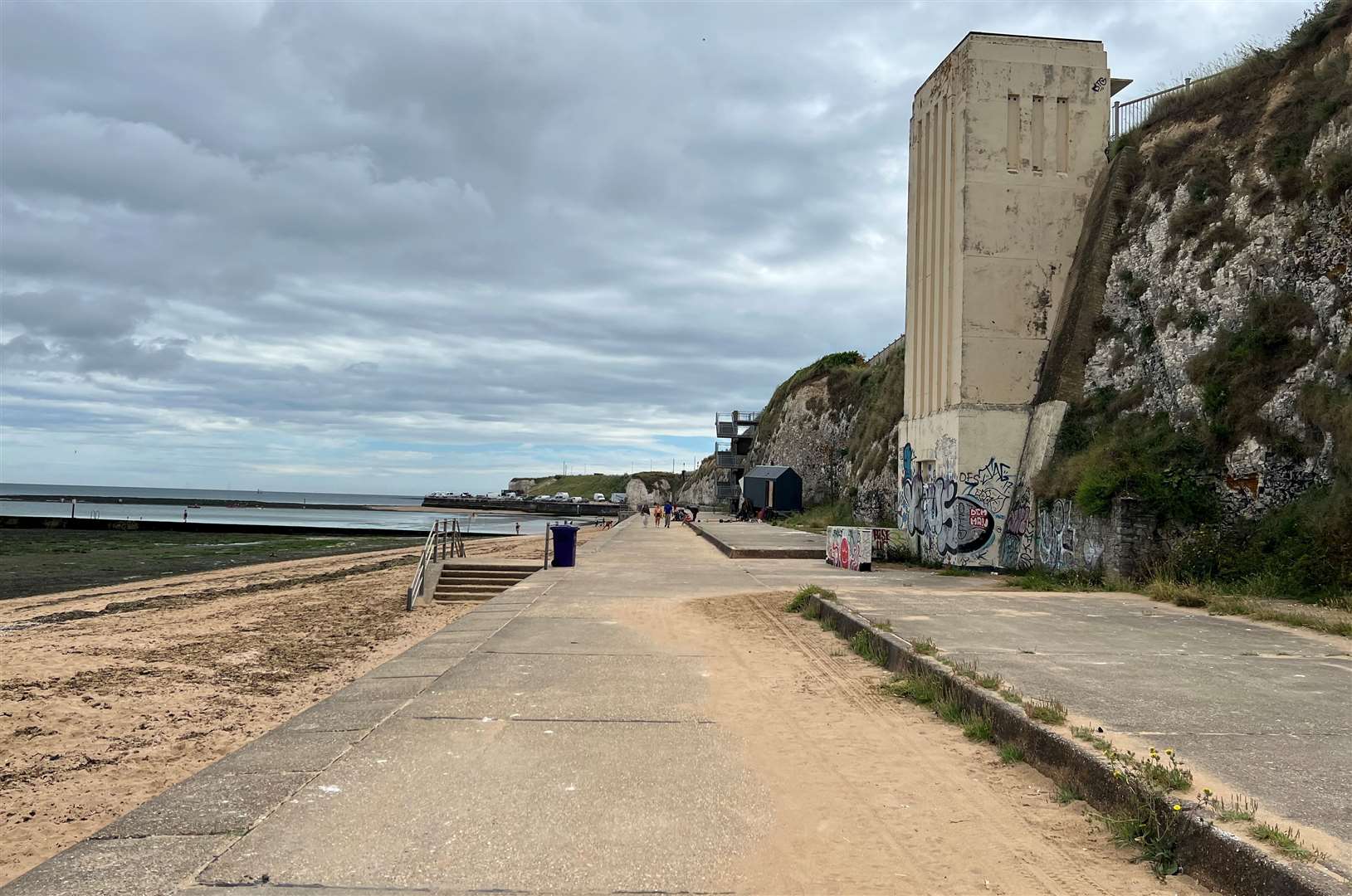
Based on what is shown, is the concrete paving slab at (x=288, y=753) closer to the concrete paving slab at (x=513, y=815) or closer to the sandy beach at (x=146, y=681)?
the concrete paving slab at (x=513, y=815)

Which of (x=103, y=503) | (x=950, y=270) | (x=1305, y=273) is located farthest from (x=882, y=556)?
(x=103, y=503)

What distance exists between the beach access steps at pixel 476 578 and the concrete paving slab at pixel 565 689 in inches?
371

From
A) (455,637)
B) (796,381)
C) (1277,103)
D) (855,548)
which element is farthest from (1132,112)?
(796,381)

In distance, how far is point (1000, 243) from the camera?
67.5ft

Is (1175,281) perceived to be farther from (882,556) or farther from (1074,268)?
(882,556)

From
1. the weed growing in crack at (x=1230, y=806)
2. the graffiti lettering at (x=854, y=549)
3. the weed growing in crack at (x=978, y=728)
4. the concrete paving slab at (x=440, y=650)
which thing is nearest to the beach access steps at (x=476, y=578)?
the graffiti lettering at (x=854, y=549)

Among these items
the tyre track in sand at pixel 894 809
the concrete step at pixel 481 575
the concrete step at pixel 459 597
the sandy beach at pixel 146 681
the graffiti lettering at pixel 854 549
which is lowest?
the sandy beach at pixel 146 681

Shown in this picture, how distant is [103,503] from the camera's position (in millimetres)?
135375

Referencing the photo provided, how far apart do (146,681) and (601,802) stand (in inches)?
312

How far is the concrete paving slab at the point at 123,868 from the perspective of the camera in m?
3.78

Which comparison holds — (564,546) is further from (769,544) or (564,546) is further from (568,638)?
(568,638)

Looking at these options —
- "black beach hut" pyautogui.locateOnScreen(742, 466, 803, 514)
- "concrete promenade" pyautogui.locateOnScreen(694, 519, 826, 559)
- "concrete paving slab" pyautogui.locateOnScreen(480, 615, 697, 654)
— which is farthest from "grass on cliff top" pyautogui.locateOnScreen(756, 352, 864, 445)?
"concrete paving slab" pyautogui.locateOnScreen(480, 615, 697, 654)

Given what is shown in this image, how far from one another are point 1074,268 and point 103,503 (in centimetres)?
14962

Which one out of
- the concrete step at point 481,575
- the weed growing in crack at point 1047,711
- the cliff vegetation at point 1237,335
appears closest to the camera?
the weed growing in crack at point 1047,711
